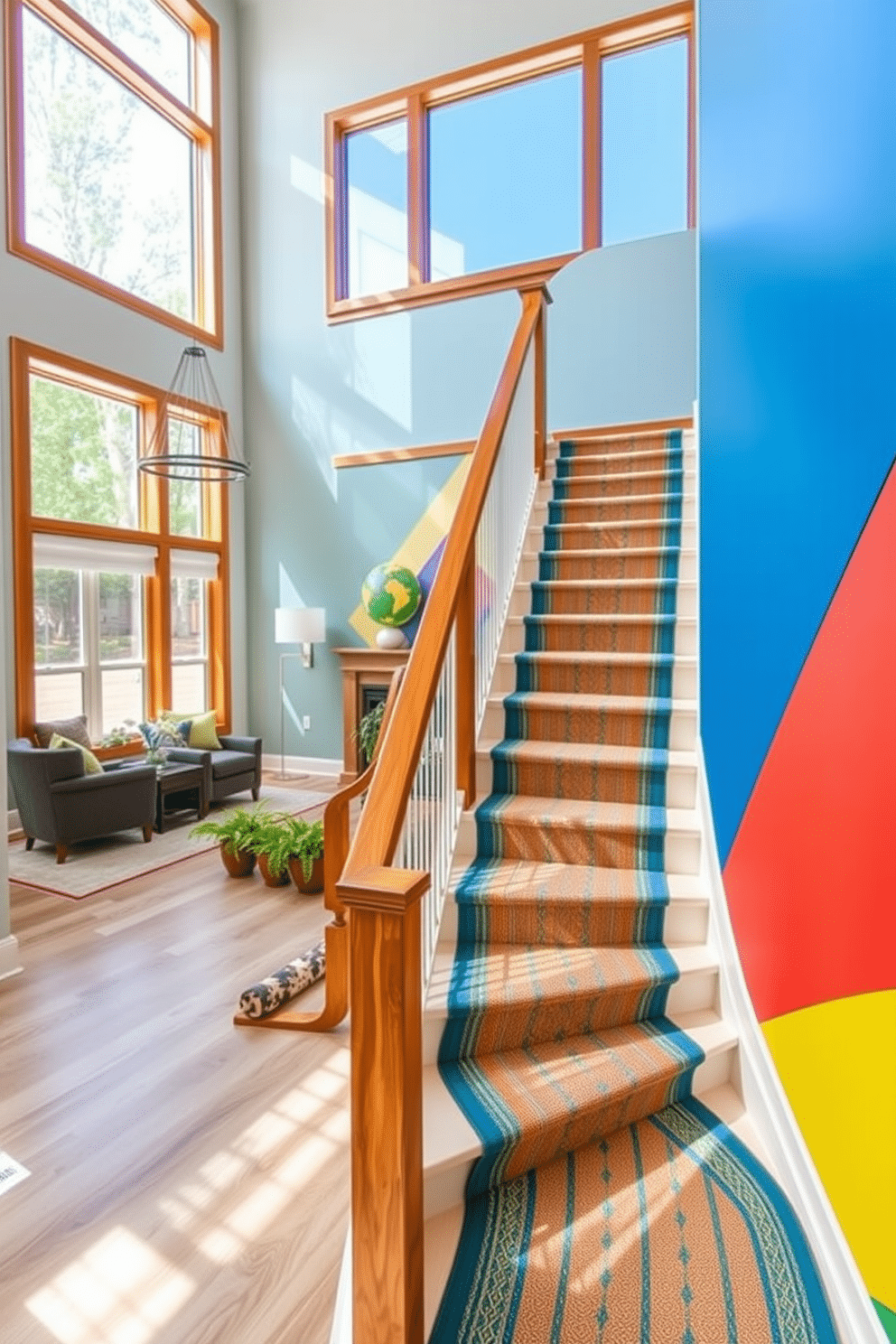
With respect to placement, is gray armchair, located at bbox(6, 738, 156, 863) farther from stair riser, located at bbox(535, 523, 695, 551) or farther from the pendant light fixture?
stair riser, located at bbox(535, 523, 695, 551)

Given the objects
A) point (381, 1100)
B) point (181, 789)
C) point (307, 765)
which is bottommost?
point (307, 765)

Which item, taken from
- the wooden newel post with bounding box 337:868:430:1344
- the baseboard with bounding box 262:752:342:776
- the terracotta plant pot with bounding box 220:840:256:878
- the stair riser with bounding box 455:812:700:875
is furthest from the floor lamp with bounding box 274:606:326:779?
the wooden newel post with bounding box 337:868:430:1344

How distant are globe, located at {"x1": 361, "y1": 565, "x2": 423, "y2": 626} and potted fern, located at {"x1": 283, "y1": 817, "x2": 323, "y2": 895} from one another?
2.95m

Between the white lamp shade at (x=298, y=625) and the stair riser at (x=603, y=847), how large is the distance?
15.9ft

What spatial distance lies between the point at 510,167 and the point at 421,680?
6.57m

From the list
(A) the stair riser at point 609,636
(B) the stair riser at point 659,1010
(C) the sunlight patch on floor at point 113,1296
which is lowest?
(C) the sunlight patch on floor at point 113,1296

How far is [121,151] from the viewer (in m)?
6.73

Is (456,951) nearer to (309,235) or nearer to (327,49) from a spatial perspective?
(309,235)

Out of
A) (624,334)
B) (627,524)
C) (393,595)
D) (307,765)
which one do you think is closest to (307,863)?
(627,524)

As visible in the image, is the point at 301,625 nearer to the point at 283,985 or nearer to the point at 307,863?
the point at 307,863

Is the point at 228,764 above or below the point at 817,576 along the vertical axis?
below

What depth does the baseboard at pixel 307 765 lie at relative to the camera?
25.0 ft

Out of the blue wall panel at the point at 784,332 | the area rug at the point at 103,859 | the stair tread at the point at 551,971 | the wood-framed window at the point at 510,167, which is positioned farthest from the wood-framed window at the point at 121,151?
the stair tread at the point at 551,971

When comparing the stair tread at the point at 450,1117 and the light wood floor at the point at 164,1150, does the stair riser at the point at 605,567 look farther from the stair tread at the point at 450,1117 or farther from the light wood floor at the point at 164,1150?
the light wood floor at the point at 164,1150
